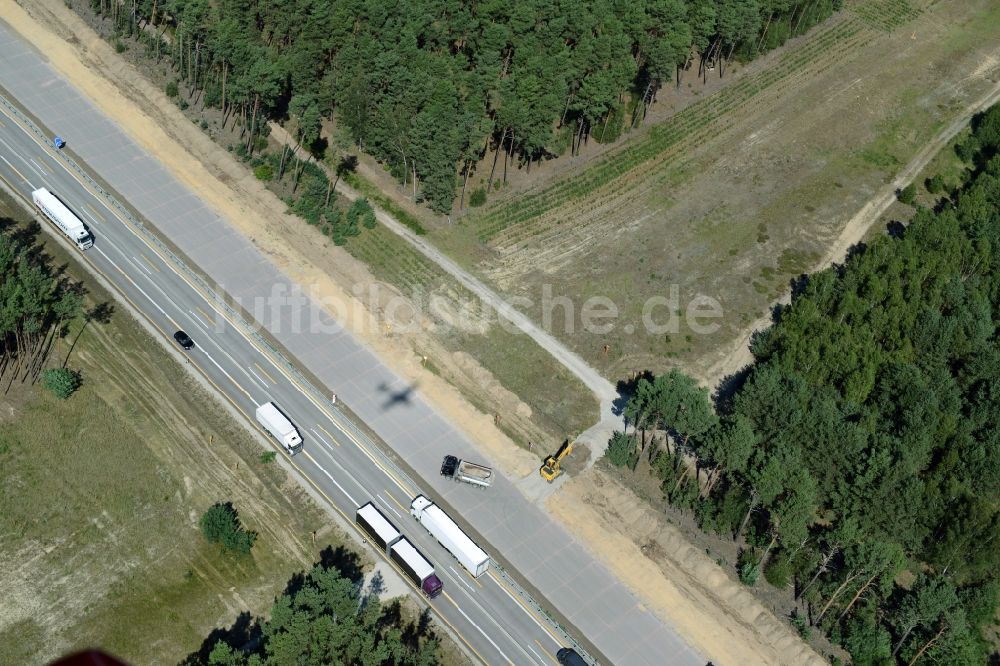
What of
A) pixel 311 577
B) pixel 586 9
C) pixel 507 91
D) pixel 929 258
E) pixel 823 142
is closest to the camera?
pixel 311 577

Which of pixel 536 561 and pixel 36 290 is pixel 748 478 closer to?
pixel 536 561

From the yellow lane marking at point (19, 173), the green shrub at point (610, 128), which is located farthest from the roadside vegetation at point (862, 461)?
the yellow lane marking at point (19, 173)

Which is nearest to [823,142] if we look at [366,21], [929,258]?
[929,258]

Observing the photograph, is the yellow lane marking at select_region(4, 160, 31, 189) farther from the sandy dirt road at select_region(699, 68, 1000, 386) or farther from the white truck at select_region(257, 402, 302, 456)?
the sandy dirt road at select_region(699, 68, 1000, 386)

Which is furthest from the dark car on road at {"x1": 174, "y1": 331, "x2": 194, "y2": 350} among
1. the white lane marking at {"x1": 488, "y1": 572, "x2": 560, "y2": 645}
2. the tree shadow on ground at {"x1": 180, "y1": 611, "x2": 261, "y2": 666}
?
the white lane marking at {"x1": 488, "y1": 572, "x2": 560, "y2": 645}

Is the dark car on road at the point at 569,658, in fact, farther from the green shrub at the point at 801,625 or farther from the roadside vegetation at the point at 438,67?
the roadside vegetation at the point at 438,67

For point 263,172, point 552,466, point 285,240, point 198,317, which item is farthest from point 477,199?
point 552,466

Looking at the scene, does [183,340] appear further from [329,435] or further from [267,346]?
[329,435]
